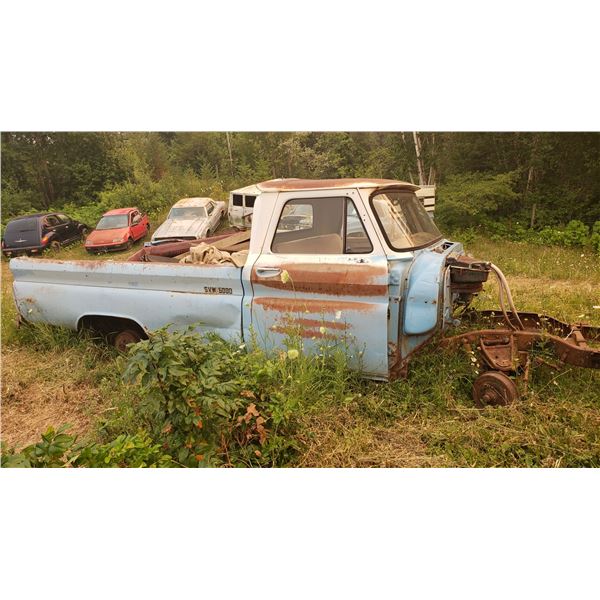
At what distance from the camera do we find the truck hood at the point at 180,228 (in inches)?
214

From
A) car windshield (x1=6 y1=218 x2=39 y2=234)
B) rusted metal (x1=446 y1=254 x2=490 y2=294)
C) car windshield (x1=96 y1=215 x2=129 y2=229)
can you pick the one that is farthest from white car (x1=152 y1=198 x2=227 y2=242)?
rusted metal (x1=446 y1=254 x2=490 y2=294)

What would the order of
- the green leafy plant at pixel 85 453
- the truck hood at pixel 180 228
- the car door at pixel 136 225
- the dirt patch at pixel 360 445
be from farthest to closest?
the truck hood at pixel 180 228, the car door at pixel 136 225, the dirt patch at pixel 360 445, the green leafy plant at pixel 85 453

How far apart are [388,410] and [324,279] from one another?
103 centimetres

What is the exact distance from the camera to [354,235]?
285cm

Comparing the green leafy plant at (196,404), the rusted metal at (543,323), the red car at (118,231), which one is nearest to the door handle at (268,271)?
the green leafy plant at (196,404)

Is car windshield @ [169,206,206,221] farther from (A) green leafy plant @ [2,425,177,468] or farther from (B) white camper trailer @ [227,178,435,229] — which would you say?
(A) green leafy plant @ [2,425,177,468]

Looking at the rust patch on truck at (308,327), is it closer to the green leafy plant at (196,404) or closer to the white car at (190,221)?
the green leafy plant at (196,404)

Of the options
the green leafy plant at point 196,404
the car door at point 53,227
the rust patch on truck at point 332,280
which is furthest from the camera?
the car door at point 53,227

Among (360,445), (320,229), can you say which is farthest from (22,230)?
(360,445)

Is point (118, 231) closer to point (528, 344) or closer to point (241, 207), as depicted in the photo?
point (241, 207)

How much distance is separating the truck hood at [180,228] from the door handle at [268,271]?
2.76m

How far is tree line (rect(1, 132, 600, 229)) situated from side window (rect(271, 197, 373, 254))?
3.98 feet

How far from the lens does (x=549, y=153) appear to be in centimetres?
445

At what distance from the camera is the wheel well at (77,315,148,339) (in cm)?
367
